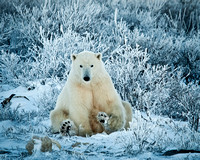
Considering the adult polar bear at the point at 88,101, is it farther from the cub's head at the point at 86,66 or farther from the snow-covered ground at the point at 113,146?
the snow-covered ground at the point at 113,146

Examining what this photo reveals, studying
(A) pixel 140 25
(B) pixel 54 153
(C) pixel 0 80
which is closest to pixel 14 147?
(B) pixel 54 153

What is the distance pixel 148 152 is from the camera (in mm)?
2312

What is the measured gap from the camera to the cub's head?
3057 millimetres

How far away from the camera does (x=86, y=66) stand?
124 inches

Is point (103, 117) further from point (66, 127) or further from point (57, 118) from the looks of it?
point (57, 118)

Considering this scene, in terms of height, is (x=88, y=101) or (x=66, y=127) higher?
(x=88, y=101)

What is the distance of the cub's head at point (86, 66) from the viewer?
10.0 ft

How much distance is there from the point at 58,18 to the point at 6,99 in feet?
15.5

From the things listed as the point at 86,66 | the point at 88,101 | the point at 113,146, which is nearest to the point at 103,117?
the point at 88,101

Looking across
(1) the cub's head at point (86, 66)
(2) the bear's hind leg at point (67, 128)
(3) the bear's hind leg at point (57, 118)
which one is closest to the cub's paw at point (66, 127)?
(2) the bear's hind leg at point (67, 128)

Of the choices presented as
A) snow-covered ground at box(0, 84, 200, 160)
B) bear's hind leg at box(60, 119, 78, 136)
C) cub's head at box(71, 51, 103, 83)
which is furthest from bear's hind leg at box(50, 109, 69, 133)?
cub's head at box(71, 51, 103, 83)

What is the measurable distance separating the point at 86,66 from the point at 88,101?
398 millimetres

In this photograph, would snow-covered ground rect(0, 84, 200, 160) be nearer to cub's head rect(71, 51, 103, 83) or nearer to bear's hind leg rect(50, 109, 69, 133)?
bear's hind leg rect(50, 109, 69, 133)

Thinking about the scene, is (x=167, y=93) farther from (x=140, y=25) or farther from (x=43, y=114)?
(x=140, y=25)
